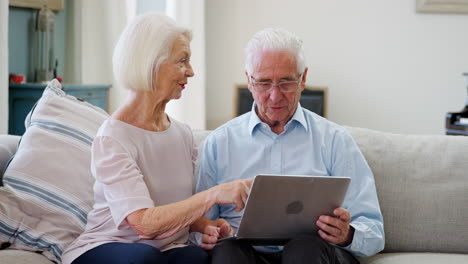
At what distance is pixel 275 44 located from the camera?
1.89m

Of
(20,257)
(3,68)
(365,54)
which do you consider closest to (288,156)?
(20,257)

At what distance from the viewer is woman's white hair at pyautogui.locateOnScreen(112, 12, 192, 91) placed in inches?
62.6

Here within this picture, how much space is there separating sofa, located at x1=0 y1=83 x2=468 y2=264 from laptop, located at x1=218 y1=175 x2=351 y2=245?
0.37 m

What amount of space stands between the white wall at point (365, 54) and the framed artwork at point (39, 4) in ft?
4.56

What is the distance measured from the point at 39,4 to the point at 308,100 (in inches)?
76.7

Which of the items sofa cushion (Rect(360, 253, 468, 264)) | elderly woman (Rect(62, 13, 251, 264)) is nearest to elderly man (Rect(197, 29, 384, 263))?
sofa cushion (Rect(360, 253, 468, 264))

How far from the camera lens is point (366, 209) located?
1.82m

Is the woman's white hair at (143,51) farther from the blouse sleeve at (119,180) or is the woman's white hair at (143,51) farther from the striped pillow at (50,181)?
the striped pillow at (50,181)

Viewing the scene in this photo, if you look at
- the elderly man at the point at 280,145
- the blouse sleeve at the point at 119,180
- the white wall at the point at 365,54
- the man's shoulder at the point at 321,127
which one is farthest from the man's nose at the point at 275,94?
the white wall at the point at 365,54

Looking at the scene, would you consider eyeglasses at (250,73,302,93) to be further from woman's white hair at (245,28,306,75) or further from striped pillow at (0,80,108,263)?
striped pillow at (0,80,108,263)

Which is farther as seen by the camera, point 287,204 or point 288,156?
point 288,156

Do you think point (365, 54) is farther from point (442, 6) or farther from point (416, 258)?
point (416, 258)

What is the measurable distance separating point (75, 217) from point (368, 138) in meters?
0.99

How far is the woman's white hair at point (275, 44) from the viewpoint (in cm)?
189
